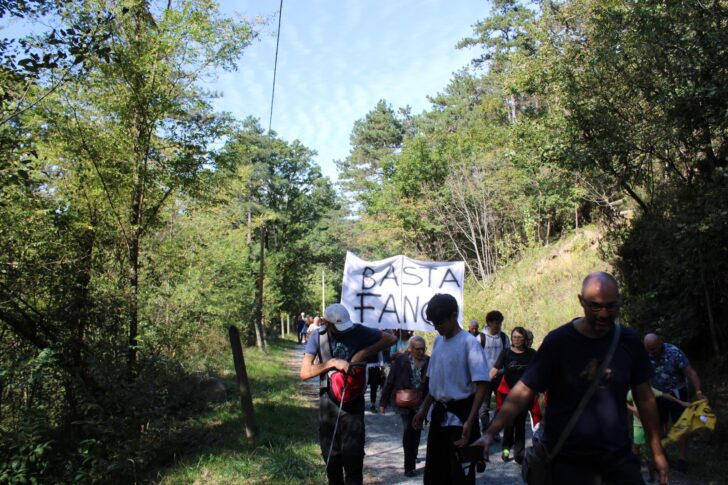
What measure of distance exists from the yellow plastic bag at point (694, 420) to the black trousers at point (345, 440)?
3.60m

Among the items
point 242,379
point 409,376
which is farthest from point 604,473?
point 242,379

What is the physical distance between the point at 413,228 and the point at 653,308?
22.3 meters

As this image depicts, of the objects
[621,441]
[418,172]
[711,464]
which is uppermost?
[418,172]

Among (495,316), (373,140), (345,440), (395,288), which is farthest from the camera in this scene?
(373,140)

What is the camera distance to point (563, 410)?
127 inches

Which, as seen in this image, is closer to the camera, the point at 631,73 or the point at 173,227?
the point at 631,73

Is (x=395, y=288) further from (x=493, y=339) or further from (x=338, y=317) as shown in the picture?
(x=338, y=317)

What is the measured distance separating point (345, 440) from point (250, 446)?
14.4 ft

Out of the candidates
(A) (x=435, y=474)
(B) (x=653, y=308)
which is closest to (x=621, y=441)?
(A) (x=435, y=474)

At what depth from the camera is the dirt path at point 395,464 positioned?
23.5 feet

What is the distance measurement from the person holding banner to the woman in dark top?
334 cm

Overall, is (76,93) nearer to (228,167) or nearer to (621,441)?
(228,167)

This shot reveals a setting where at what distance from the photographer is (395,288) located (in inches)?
424

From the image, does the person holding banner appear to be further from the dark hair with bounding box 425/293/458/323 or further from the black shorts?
the black shorts
